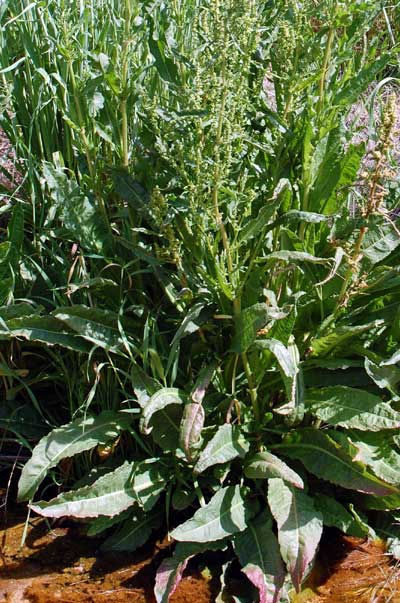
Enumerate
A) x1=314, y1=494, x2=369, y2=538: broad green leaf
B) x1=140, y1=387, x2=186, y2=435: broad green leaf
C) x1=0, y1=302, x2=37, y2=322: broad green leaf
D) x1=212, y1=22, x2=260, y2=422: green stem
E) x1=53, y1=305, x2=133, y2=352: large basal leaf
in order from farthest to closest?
1. x1=0, y1=302, x2=37, y2=322: broad green leaf
2. x1=53, y1=305, x2=133, y2=352: large basal leaf
3. x1=314, y1=494, x2=369, y2=538: broad green leaf
4. x1=140, y1=387, x2=186, y2=435: broad green leaf
5. x1=212, y1=22, x2=260, y2=422: green stem

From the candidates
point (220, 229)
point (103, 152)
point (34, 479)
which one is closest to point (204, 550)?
point (34, 479)

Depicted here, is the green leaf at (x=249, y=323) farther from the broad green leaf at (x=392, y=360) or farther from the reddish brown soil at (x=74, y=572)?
the reddish brown soil at (x=74, y=572)

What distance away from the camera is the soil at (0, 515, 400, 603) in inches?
95.3

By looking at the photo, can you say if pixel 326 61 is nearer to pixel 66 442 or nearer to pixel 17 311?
pixel 17 311

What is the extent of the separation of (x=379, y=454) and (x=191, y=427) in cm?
58

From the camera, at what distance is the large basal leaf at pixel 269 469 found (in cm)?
229

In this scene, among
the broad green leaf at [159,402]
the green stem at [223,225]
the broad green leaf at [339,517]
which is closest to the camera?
the green stem at [223,225]

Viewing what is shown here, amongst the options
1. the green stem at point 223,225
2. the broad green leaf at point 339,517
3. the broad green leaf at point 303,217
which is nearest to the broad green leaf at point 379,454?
the broad green leaf at point 339,517

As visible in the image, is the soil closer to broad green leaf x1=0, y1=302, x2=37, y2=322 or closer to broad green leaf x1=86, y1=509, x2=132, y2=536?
broad green leaf x1=86, y1=509, x2=132, y2=536

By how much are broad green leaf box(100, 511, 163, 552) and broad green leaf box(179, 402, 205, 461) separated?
35 cm

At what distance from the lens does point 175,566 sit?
2.38m

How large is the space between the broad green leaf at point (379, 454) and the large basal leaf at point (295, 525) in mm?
219

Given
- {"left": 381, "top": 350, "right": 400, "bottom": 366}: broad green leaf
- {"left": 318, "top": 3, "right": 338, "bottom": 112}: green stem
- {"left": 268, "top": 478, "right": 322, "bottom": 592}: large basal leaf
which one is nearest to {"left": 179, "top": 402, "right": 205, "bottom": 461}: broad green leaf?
{"left": 268, "top": 478, "right": 322, "bottom": 592}: large basal leaf

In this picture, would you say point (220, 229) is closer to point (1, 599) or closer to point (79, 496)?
point (79, 496)
